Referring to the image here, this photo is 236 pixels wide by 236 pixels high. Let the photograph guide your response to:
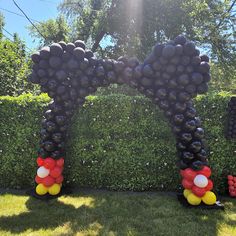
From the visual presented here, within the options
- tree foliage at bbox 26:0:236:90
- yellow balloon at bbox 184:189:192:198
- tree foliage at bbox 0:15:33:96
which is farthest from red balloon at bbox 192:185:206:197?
tree foliage at bbox 26:0:236:90

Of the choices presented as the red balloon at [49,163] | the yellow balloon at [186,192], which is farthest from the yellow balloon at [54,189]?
the yellow balloon at [186,192]

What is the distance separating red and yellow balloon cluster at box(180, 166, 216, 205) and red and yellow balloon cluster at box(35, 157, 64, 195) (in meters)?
2.14

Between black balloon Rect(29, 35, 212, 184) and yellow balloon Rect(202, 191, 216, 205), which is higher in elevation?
black balloon Rect(29, 35, 212, 184)

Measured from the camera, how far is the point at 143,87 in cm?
504

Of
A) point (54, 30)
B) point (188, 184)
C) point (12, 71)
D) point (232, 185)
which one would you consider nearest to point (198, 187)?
point (188, 184)

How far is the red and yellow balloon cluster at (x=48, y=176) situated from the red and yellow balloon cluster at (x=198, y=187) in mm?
2141

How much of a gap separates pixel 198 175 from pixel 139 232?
4.86ft

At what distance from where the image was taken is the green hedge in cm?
557

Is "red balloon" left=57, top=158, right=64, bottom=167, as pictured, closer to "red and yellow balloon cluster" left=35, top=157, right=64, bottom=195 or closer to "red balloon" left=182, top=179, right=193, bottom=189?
"red and yellow balloon cluster" left=35, top=157, right=64, bottom=195

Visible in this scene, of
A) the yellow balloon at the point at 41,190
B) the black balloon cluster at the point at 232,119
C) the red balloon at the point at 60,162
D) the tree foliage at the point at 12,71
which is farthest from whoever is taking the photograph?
the tree foliage at the point at 12,71

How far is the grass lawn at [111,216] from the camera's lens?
3844 millimetres

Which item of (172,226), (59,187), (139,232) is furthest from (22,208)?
(172,226)

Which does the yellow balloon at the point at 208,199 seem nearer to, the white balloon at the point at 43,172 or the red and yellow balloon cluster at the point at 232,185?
the red and yellow balloon cluster at the point at 232,185

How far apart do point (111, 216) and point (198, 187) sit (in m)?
1.42
